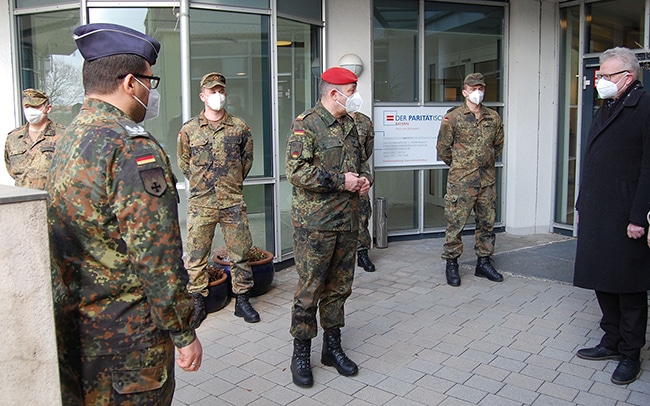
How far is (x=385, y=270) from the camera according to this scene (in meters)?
6.68

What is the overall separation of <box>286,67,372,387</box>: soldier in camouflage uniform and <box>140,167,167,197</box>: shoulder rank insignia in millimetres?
1714

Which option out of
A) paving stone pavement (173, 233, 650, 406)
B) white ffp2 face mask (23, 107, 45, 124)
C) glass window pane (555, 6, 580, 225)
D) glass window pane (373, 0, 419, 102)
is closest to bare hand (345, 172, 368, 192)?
paving stone pavement (173, 233, 650, 406)

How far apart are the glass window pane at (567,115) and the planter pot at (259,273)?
484cm

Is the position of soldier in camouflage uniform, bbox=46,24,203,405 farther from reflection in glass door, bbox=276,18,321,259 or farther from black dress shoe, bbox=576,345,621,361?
reflection in glass door, bbox=276,18,321,259

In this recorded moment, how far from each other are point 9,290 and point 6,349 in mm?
179

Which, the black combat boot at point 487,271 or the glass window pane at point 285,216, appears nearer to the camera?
the black combat boot at point 487,271

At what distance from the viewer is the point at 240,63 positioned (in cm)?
636

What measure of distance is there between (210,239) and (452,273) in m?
2.57

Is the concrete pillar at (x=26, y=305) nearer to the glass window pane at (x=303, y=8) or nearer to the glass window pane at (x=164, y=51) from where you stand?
the glass window pane at (x=164, y=51)

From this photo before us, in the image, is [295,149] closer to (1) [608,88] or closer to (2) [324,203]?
(2) [324,203]

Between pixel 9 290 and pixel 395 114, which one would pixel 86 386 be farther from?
pixel 395 114

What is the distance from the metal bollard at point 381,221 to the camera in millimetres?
7695

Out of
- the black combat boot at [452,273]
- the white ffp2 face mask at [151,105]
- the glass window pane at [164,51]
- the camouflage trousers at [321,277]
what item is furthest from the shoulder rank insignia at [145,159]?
the black combat boot at [452,273]

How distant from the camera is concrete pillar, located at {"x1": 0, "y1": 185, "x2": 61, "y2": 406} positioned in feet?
5.64
